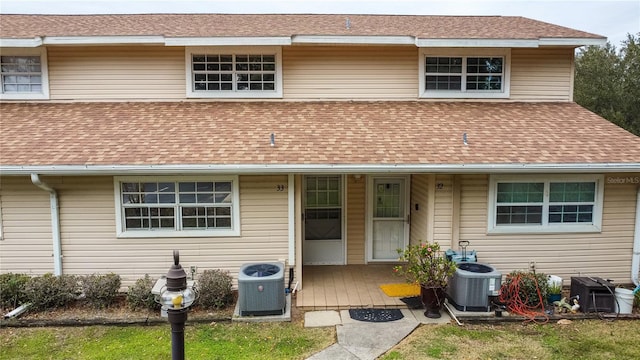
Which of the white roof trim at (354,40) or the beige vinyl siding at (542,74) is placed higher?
the white roof trim at (354,40)

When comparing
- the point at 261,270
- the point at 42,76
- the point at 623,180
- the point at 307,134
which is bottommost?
the point at 261,270

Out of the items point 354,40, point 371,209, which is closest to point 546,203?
point 371,209

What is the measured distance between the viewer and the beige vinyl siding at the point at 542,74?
364 inches

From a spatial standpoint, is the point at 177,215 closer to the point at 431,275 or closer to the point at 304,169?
the point at 304,169

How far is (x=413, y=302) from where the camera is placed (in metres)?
6.91

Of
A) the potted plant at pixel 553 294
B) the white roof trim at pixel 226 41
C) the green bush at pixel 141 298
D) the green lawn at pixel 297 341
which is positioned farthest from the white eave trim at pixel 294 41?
the green lawn at pixel 297 341

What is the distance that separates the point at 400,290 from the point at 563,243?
3.11 m

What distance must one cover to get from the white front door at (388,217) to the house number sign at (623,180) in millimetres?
3669

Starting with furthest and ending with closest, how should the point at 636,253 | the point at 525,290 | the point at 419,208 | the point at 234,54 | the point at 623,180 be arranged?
the point at 234,54 < the point at 419,208 < the point at 636,253 < the point at 623,180 < the point at 525,290

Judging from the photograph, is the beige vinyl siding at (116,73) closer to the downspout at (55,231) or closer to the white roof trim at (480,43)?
the downspout at (55,231)

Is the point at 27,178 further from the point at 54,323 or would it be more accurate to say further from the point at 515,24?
the point at 515,24

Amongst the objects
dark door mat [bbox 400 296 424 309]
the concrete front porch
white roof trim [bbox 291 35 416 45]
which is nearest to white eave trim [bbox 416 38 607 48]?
white roof trim [bbox 291 35 416 45]

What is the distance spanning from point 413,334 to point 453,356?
2.42 feet

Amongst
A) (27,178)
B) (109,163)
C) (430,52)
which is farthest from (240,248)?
(430,52)
